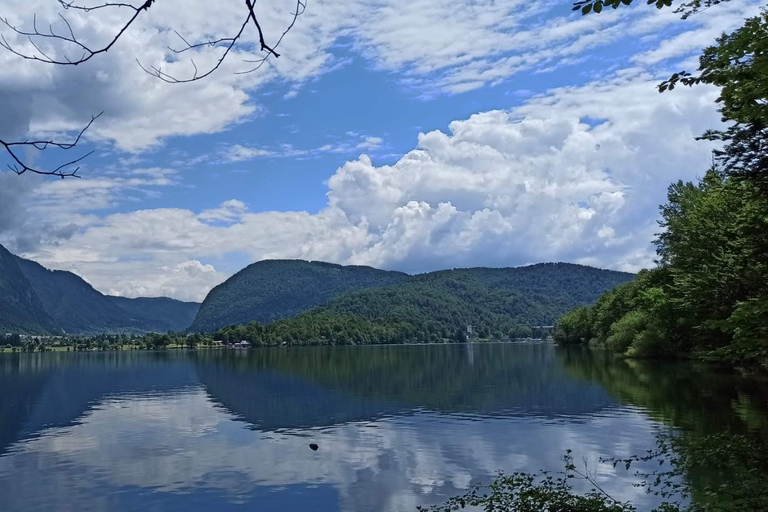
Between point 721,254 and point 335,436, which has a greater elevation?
point 721,254

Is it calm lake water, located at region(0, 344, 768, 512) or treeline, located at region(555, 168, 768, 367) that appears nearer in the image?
treeline, located at region(555, 168, 768, 367)

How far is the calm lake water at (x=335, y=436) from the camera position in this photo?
28156 mm

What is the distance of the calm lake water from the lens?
28156mm

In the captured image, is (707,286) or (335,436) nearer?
(335,436)

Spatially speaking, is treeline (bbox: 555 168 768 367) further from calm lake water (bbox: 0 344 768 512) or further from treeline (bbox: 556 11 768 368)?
calm lake water (bbox: 0 344 768 512)

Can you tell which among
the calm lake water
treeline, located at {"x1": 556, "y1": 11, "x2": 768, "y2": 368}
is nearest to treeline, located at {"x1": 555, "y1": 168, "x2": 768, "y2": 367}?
treeline, located at {"x1": 556, "y1": 11, "x2": 768, "y2": 368}

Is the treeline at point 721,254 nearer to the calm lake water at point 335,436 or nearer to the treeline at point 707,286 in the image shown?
the treeline at point 707,286

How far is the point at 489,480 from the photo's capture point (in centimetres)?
2753

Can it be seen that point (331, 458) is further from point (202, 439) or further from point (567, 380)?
point (567, 380)

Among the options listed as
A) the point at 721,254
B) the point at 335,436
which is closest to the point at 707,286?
the point at 721,254

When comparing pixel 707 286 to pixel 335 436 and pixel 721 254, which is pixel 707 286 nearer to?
pixel 721 254

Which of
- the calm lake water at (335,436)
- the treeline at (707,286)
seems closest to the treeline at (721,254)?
the treeline at (707,286)

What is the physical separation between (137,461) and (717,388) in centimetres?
4366

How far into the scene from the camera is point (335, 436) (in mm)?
41469
